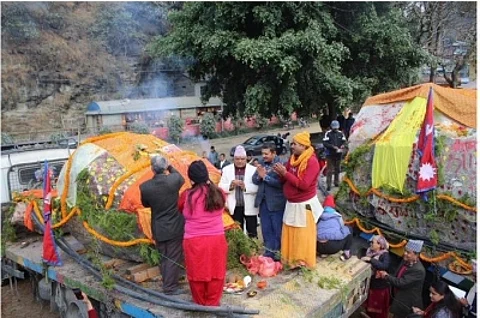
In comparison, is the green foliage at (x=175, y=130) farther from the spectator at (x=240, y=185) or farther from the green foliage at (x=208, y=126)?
the spectator at (x=240, y=185)

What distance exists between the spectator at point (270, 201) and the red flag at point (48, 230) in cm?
238

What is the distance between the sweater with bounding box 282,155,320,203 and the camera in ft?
14.6

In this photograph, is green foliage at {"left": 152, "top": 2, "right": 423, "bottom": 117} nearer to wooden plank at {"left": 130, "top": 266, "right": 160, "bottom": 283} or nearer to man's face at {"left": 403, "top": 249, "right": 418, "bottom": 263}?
man's face at {"left": 403, "top": 249, "right": 418, "bottom": 263}

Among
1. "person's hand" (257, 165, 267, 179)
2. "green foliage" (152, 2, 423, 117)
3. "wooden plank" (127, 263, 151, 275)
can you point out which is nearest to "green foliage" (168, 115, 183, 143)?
"green foliage" (152, 2, 423, 117)

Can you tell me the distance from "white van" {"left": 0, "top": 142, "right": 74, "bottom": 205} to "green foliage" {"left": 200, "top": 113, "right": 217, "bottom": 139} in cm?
2140

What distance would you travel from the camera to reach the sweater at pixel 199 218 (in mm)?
3799

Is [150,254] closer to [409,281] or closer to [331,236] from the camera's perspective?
[331,236]

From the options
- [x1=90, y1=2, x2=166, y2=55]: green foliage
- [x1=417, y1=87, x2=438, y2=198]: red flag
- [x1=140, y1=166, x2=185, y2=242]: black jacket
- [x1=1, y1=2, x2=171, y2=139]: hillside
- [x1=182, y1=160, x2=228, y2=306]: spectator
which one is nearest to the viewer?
[x1=182, y1=160, x2=228, y2=306]: spectator

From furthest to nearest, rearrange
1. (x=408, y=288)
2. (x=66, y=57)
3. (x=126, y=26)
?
1. (x=126, y=26)
2. (x=66, y=57)
3. (x=408, y=288)

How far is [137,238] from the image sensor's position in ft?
14.9

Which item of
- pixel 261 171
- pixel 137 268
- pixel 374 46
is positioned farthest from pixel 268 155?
pixel 374 46

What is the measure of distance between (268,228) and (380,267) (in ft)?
4.48

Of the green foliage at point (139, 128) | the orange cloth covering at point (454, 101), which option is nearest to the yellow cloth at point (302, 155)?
the orange cloth covering at point (454, 101)

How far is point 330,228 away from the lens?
496 cm
